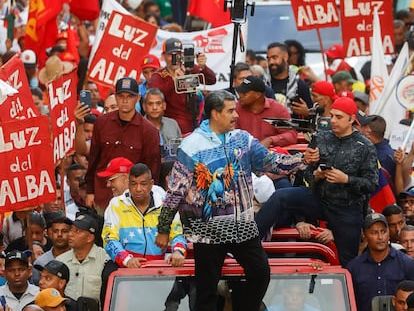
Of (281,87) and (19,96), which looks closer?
(19,96)

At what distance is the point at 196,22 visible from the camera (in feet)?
89.2

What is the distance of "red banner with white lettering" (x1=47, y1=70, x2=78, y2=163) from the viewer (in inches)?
679

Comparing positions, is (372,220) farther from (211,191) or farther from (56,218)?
(56,218)

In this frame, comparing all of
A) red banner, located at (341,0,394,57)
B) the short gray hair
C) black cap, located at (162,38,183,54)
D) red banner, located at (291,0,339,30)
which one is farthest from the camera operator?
the short gray hair

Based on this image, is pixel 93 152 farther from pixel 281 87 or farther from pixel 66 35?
pixel 66 35

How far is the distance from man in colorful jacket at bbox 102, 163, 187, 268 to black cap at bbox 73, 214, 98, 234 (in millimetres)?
827

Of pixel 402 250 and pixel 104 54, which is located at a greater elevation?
pixel 104 54

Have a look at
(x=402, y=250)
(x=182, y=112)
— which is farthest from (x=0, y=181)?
(x=402, y=250)

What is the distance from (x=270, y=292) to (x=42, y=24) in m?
9.65

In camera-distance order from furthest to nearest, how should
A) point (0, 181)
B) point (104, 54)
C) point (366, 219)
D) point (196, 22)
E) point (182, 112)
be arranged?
point (196, 22) → point (104, 54) → point (182, 112) → point (0, 181) → point (366, 219)

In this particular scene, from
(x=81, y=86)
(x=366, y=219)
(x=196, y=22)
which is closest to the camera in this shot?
(x=366, y=219)

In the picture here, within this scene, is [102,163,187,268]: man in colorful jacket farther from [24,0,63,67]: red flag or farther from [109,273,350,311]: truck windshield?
[24,0,63,67]: red flag

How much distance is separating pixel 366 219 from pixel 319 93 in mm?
3903

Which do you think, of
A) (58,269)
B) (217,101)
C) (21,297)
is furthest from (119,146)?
(217,101)
